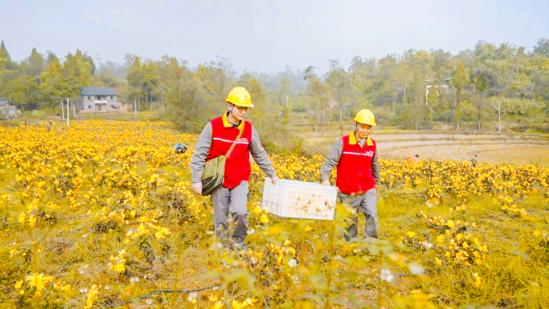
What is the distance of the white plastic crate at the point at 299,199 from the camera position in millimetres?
3633

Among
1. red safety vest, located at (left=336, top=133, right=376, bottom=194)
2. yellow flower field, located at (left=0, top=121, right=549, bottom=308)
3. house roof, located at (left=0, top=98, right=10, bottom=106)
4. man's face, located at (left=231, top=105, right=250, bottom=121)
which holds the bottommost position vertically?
yellow flower field, located at (left=0, top=121, right=549, bottom=308)

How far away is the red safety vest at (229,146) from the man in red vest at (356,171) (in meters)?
1.02

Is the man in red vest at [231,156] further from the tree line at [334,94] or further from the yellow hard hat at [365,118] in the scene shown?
the tree line at [334,94]

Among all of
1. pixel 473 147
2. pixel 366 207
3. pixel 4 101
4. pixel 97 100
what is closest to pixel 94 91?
pixel 97 100

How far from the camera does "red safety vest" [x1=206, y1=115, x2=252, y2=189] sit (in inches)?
156

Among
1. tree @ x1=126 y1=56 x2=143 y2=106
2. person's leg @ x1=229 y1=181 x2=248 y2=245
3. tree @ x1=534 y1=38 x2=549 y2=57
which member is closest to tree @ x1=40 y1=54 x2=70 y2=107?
tree @ x1=126 y1=56 x2=143 y2=106

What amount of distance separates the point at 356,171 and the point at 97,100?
6122 centimetres

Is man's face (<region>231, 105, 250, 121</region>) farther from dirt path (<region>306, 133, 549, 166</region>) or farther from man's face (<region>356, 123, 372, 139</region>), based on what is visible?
dirt path (<region>306, 133, 549, 166</region>)

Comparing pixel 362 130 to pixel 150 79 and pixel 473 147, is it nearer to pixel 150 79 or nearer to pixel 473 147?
pixel 473 147

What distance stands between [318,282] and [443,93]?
61.4 meters

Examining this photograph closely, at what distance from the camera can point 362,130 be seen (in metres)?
4.53

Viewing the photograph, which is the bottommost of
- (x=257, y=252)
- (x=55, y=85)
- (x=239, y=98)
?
(x=257, y=252)

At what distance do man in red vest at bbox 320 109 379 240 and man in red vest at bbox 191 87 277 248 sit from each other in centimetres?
93

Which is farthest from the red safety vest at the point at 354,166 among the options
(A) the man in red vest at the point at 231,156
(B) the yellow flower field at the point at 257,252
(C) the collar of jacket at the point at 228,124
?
(C) the collar of jacket at the point at 228,124
